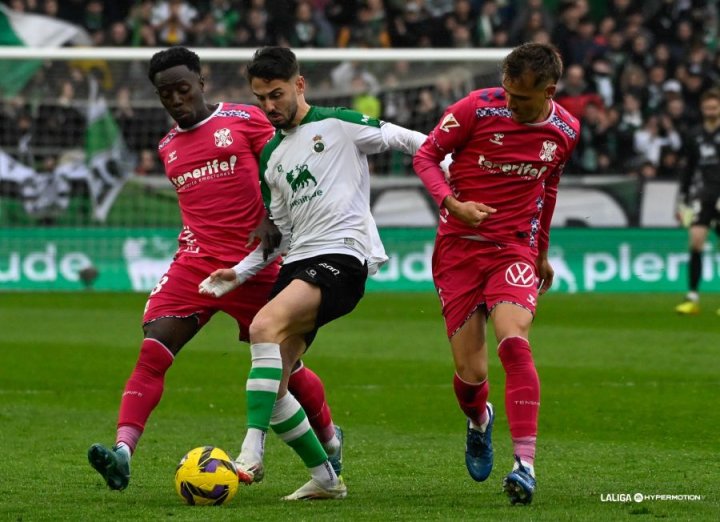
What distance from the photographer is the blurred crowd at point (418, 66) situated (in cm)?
2009

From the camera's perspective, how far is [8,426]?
8.91m

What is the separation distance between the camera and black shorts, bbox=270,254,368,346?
643 cm

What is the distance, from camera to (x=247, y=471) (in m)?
6.07

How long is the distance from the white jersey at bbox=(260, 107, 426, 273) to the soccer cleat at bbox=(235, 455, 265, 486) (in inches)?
39.1

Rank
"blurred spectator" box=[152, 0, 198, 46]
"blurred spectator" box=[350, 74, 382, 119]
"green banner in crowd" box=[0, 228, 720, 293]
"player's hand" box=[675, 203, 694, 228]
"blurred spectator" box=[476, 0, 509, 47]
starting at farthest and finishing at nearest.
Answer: "blurred spectator" box=[476, 0, 509, 47] < "blurred spectator" box=[152, 0, 198, 46] < "blurred spectator" box=[350, 74, 382, 119] < "green banner in crowd" box=[0, 228, 720, 293] < "player's hand" box=[675, 203, 694, 228]

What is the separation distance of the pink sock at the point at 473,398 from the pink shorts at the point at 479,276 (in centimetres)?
29

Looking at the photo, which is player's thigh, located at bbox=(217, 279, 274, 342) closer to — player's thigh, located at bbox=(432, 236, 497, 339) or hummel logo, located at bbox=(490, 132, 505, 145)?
player's thigh, located at bbox=(432, 236, 497, 339)

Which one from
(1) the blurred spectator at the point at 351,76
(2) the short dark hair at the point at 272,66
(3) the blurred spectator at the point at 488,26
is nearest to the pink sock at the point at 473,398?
(2) the short dark hair at the point at 272,66

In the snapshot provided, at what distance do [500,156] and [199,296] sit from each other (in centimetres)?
157

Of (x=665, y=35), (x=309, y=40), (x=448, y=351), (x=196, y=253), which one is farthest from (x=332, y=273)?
(x=665, y=35)

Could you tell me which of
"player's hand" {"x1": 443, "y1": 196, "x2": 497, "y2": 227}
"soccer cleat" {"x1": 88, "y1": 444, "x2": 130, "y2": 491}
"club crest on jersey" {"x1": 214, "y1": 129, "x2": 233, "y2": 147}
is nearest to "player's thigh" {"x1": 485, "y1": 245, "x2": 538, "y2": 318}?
"player's hand" {"x1": 443, "y1": 196, "x2": 497, "y2": 227}

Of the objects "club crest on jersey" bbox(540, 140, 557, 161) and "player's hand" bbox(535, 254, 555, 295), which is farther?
"player's hand" bbox(535, 254, 555, 295)

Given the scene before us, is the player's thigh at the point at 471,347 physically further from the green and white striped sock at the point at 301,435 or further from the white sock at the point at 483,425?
the green and white striped sock at the point at 301,435

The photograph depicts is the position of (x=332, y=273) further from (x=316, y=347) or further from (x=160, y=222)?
(x=160, y=222)
